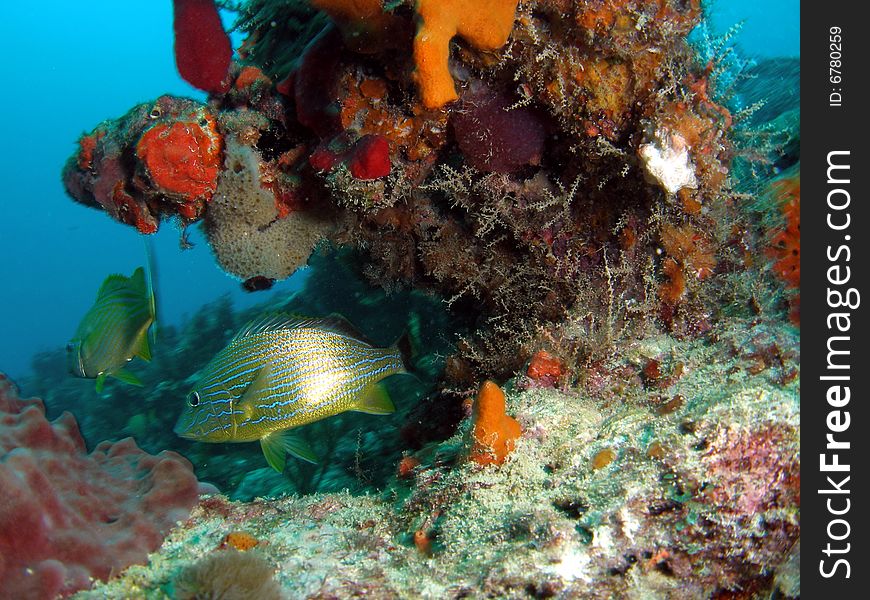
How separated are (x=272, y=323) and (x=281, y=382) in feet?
1.51

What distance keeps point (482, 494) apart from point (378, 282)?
2.73m

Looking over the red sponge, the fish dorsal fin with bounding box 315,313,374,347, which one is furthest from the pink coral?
the red sponge

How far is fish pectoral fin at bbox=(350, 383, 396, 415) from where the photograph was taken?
3.23m

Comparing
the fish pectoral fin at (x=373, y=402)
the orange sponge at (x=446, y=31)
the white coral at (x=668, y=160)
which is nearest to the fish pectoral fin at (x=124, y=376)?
the fish pectoral fin at (x=373, y=402)

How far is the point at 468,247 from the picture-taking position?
3.95m

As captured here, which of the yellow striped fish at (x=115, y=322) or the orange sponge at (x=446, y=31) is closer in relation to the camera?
the orange sponge at (x=446, y=31)

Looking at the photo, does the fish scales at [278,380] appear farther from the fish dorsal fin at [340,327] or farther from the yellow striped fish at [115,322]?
the yellow striped fish at [115,322]

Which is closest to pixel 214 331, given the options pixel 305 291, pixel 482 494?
pixel 305 291

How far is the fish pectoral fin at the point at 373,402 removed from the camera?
323 cm

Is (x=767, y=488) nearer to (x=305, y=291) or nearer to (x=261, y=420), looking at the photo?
(x=261, y=420)

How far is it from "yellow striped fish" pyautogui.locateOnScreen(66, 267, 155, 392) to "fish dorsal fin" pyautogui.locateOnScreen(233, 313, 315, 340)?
116cm

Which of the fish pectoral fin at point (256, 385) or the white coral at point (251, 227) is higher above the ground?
the white coral at point (251, 227)

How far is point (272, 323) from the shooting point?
3.27 meters
